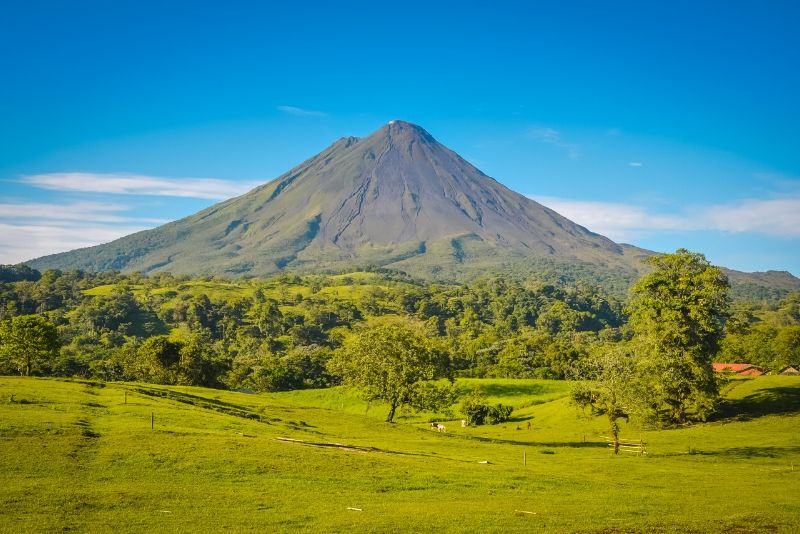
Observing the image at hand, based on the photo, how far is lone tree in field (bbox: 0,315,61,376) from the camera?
74625 mm

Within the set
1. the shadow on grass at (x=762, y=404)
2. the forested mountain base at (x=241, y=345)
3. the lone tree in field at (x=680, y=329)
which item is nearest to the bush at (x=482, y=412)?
the forested mountain base at (x=241, y=345)

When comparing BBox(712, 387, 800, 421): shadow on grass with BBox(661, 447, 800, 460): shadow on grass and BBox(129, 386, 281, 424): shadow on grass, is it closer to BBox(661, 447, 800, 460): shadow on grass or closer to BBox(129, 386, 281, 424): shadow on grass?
BBox(661, 447, 800, 460): shadow on grass

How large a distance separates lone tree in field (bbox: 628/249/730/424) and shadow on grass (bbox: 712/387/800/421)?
116 inches

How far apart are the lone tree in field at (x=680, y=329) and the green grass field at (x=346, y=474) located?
3.45 metres

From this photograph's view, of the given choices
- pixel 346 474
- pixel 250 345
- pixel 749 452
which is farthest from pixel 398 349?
pixel 250 345

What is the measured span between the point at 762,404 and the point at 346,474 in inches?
1841

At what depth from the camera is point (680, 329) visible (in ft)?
190

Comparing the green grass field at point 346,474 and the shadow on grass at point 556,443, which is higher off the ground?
the green grass field at point 346,474

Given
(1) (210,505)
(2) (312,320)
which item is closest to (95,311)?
(2) (312,320)

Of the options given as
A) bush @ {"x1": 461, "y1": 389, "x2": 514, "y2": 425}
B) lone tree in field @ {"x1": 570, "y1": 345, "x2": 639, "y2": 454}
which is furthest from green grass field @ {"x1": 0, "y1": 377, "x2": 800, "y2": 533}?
bush @ {"x1": 461, "y1": 389, "x2": 514, "y2": 425}

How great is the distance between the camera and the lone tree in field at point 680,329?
56156mm

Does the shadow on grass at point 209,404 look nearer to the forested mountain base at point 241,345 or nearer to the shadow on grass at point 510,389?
the forested mountain base at point 241,345

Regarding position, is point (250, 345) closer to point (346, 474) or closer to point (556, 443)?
point (556, 443)

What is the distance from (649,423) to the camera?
190ft
